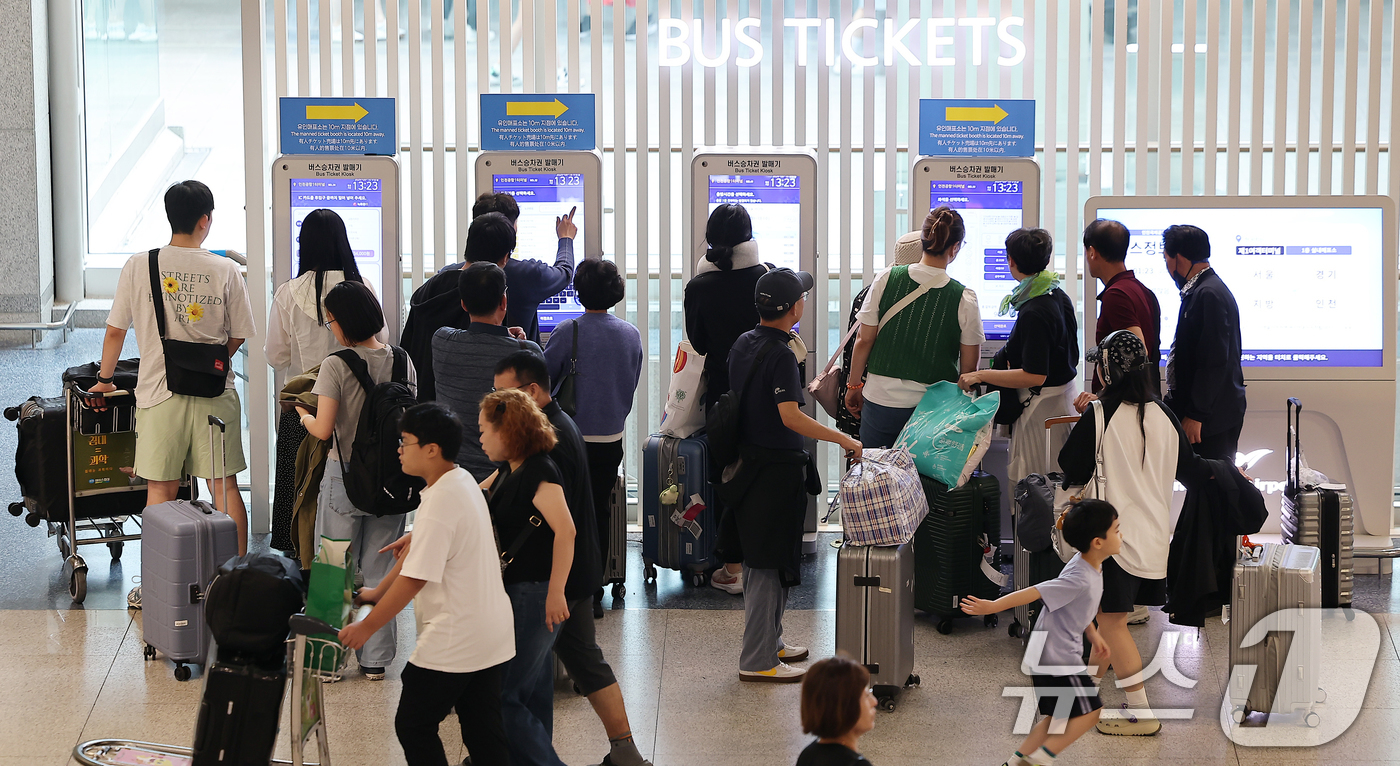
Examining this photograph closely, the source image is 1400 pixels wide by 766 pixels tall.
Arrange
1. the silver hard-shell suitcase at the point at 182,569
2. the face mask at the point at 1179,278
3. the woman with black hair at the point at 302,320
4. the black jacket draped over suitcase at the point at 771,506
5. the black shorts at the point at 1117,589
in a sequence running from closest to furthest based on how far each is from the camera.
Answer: the black shorts at the point at 1117,589
the black jacket draped over suitcase at the point at 771,506
the silver hard-shell suitcase at the point at 182,569
the woman with black hair at the point at 302,320
the face mask at the point at 1179,278

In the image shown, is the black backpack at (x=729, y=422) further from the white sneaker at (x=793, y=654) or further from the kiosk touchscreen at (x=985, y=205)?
the kiosk touchscreen at (x=985, y=205)

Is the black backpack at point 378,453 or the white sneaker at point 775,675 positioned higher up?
the black backpack at point 378,453

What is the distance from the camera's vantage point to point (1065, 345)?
5152 mm

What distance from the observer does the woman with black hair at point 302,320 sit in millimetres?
5145

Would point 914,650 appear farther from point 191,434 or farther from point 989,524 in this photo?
point 191,434

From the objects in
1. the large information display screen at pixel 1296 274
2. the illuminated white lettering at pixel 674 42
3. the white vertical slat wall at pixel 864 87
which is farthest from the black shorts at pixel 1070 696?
the illuminated white lettering at pixel 674 42

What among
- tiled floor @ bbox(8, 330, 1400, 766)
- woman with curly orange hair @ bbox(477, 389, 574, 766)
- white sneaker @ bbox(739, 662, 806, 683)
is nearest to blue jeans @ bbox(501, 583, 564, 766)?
woman with curly orange hair @ bbox(477, 389, 574, 766)

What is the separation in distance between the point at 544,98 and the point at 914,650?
2830 millimetres

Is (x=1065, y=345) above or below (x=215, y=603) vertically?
above

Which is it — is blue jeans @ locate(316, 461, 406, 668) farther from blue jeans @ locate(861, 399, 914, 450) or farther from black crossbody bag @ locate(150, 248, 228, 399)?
blue jeans @ locate(861, 399, 914, 450)

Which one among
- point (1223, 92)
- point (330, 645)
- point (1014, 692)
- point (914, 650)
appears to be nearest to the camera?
point (330, 645)

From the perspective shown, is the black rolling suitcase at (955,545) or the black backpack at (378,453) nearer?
the black backpack at (378,453)

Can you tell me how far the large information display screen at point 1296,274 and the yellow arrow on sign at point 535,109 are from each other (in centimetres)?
237

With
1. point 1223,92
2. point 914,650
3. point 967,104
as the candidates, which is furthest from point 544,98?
point 1223,92
